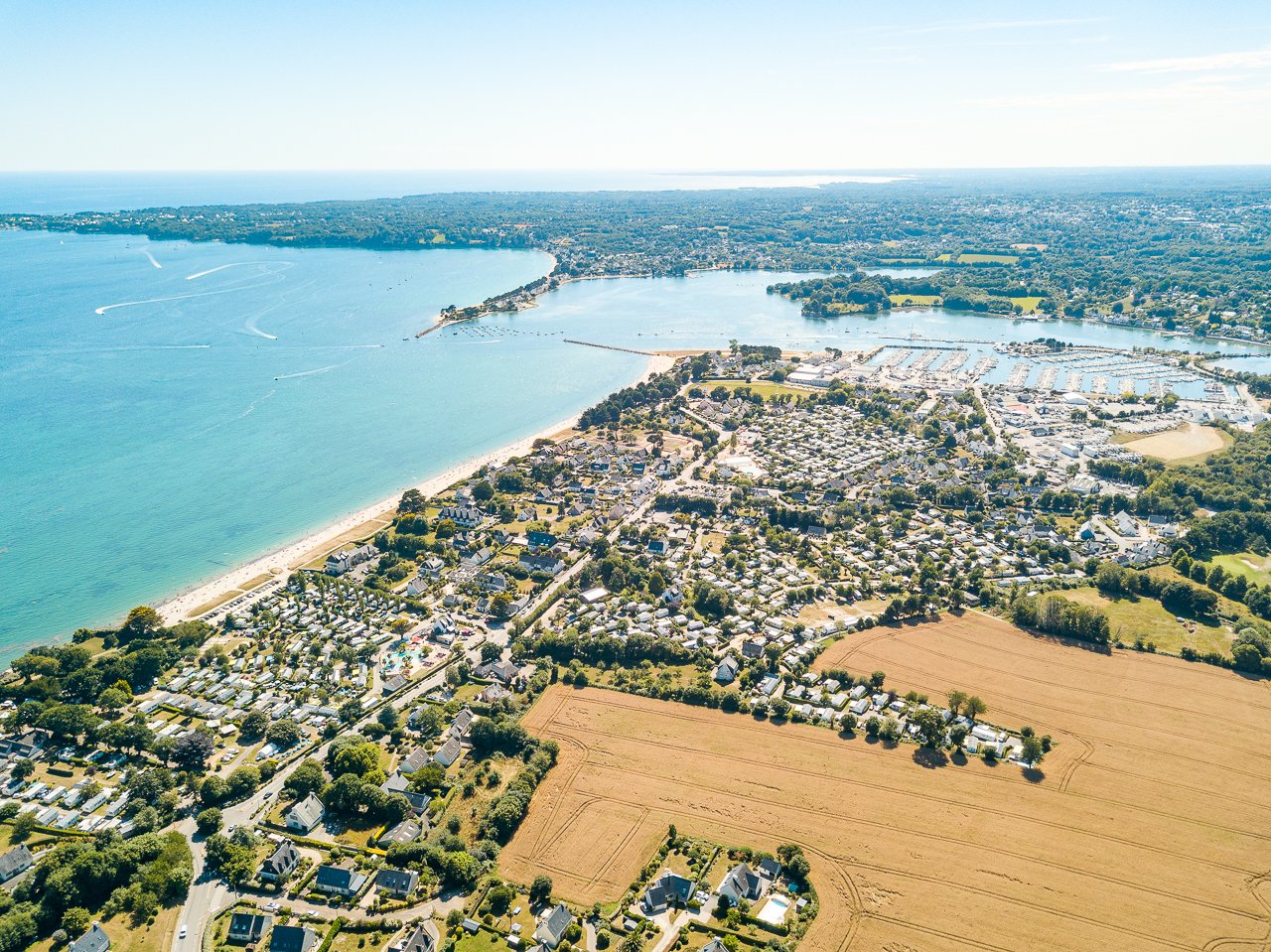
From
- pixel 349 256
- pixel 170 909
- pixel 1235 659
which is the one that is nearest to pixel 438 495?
pixel 170 909

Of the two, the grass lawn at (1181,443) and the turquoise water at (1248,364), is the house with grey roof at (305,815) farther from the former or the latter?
the turquoise water at (1248,364)

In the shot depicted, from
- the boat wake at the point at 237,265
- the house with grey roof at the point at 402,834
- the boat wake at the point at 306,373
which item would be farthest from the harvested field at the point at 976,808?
the boat wake at the point at 237,265

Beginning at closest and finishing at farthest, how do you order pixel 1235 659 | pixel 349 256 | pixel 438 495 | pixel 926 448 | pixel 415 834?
pixel 415 834 → pixel 1235 659 → pixel 438 495 → pixel 926 448 → pixel 349 256

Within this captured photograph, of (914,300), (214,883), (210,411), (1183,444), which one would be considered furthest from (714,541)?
(914,300)

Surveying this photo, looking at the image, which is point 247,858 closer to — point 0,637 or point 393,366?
point 0,637

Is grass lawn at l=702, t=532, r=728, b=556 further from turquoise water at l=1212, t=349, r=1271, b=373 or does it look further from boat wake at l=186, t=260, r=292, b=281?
boat wake at l=186, t=260, r=292, b=281

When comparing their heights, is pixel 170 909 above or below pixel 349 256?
below
